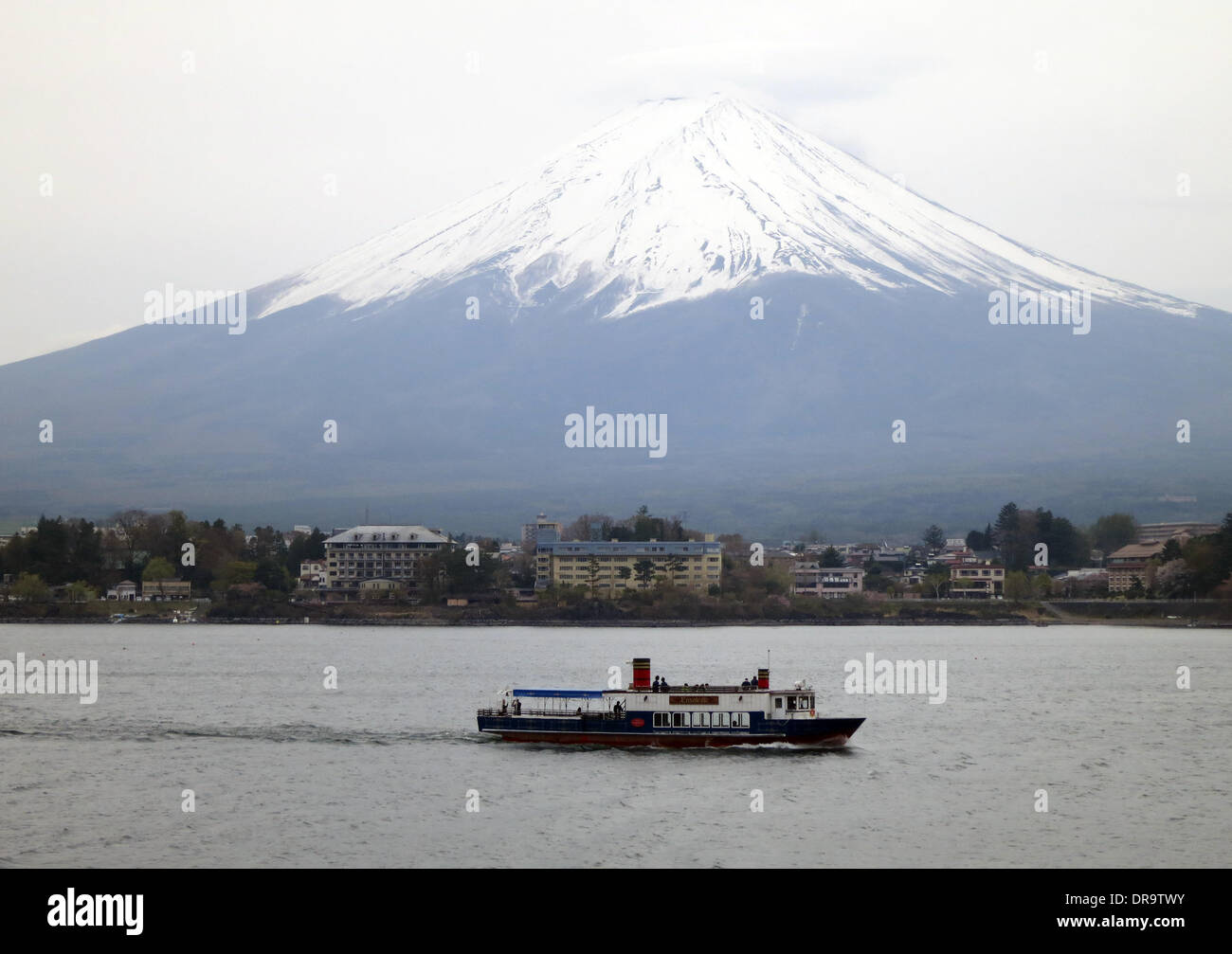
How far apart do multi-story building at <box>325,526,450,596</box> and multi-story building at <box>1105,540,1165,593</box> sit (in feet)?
155

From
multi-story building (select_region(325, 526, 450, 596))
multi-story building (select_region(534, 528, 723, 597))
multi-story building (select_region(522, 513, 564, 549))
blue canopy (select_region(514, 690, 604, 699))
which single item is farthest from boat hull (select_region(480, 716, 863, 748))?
multi-story building (select_region(522, 513, 564, 549))

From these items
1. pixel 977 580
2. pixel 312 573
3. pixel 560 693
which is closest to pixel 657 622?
pixel 977 580

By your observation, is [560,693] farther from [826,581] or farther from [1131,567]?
[1131,567]

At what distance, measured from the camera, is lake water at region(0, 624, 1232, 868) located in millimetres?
28500

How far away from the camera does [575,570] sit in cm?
11188

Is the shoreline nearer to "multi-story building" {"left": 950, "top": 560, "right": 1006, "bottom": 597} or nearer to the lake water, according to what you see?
"multi-story building" {"left": 950, "top": 560, "right": 1006, "bottom": 597}

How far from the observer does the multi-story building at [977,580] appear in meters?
117

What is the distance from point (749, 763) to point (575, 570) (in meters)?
73.5

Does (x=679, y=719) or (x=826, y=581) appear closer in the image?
(x=679, y=719)

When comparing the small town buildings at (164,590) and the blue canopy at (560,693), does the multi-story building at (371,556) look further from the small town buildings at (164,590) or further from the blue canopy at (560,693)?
the blue canopy at (560,693)

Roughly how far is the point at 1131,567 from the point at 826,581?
21.6m

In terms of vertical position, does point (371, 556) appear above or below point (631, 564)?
above

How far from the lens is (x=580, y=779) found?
3594 centimetres

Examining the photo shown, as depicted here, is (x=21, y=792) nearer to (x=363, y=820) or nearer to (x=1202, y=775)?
(x=363, y=820)
